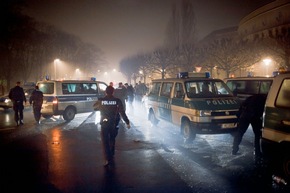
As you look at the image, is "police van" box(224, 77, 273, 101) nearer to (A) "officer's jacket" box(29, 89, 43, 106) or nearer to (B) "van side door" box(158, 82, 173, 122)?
(B) "van side door" box(158, 82, 173, 122)

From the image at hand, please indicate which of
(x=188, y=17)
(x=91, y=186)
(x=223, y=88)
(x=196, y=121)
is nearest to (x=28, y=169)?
(x=91, y=186)

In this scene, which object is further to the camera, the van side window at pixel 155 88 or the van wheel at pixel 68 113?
the van wheel at pixel 68 113

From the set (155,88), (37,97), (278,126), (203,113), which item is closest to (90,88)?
(37,97)

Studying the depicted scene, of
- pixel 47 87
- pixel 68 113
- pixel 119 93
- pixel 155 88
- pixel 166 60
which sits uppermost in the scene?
pixel 166 60

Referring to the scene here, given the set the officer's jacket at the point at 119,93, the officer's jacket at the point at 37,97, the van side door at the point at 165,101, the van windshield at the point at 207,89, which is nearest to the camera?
the van windshield at the point at 207,89

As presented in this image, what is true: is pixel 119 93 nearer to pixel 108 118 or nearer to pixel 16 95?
pixel 16 95

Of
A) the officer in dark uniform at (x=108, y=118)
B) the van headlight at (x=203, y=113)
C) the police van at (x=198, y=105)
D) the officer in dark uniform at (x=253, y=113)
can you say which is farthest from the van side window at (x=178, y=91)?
the officer in dark uniform at (x=108, y=118)

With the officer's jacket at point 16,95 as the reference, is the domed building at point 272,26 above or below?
above

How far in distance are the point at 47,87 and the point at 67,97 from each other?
1024mm

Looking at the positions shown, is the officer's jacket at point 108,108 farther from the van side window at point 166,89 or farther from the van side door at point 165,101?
the van side window at point 166,89

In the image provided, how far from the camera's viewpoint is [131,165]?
21.8 feet

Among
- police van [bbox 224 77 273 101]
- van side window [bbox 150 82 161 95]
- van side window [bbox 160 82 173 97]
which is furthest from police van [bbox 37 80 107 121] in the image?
police van [bbox 224 77 273 101]

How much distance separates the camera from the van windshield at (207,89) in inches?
362

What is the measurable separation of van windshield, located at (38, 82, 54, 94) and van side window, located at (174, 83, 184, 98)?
20.8 feet
